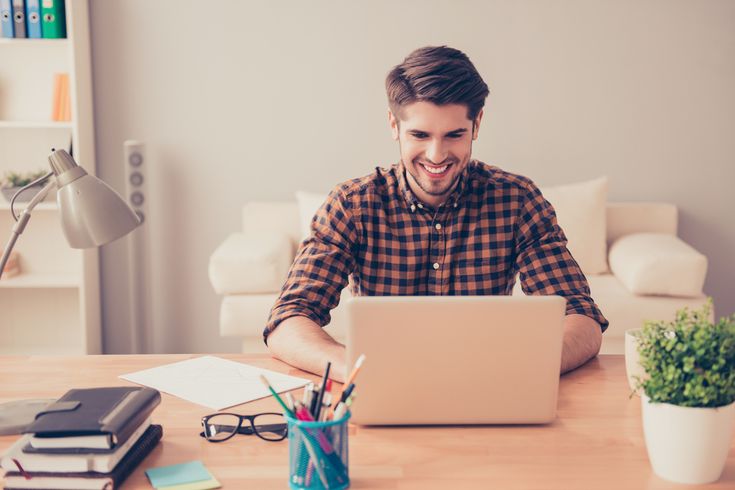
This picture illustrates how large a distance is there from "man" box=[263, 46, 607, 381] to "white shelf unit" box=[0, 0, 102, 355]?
200 centimetres

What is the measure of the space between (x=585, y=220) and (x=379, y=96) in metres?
1.04

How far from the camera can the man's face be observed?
180 centimetres

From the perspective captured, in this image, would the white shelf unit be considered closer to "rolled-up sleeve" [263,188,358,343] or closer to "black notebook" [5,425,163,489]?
"rolled-up sleeve" [263,188,358,343]

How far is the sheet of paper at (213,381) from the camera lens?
139 centimetres

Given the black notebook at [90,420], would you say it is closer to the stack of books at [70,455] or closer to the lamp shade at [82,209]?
the stack of books at [70,455]

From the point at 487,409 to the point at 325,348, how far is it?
0.38 metres

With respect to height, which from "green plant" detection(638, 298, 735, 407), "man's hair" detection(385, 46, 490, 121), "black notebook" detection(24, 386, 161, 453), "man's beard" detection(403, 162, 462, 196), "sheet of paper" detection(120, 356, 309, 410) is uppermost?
"man's hair" detection(385, 46, 490, 121)

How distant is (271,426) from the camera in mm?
1248

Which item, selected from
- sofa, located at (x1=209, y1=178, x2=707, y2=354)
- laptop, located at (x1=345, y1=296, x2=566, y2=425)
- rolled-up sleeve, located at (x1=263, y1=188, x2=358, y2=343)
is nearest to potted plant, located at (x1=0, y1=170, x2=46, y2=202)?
sofa, located at (x1=209, y1=178, x2=707, y2=354)

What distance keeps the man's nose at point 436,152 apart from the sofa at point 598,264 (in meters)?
1.41

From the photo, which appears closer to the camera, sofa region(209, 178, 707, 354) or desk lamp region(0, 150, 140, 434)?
desk lamp region(0, 150, 140, 434)

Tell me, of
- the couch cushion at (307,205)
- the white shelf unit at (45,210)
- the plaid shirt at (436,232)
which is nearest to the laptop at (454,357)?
the plaid shirt at (436,232)

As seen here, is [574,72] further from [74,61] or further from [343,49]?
[74,61]

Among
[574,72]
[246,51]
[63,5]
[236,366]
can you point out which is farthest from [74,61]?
[236,366]
